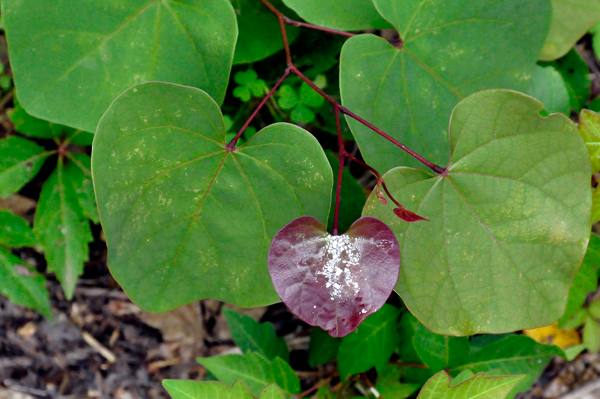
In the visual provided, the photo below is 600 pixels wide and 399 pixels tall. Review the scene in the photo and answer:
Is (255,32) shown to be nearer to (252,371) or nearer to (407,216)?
(407,216)

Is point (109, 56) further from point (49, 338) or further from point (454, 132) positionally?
point (49, 338)

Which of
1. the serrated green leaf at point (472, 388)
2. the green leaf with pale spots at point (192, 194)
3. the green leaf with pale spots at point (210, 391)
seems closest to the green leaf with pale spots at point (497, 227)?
the serrated green leaf at point (472, 388)

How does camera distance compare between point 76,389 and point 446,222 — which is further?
point 76,389

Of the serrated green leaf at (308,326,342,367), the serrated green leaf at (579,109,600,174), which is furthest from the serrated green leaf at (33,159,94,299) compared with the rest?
the serrated green leaf at (579,109,600,174)

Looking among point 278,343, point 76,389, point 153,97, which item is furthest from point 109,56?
point 76,389

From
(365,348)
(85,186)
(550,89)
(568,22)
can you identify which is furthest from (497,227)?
(85,186)

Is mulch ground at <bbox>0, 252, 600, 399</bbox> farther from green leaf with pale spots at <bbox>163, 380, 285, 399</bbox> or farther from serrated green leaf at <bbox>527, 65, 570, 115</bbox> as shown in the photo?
serrated green leaf at <bbox>527, 65, 570, 115</bbox>
